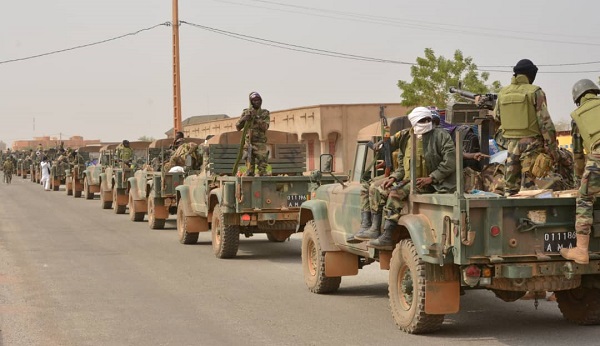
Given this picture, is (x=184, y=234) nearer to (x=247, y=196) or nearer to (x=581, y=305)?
(x=247, y=196)

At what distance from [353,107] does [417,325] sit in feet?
141

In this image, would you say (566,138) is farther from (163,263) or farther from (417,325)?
(417,325)

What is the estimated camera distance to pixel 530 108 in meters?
9.44

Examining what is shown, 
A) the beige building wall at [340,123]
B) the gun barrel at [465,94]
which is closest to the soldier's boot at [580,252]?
the gun barrel at [465,94]

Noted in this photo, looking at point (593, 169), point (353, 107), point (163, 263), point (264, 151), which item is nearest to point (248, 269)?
point (163, 263)

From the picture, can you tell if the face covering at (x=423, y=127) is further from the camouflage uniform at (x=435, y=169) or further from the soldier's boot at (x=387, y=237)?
the soldier's boot at (x=387, y=237)

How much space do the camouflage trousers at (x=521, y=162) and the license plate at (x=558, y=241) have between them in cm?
141

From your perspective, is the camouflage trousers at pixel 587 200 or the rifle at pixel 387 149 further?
the rifle at pixel 387 149

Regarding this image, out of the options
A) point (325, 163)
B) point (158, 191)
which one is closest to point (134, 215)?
point (158, 191)

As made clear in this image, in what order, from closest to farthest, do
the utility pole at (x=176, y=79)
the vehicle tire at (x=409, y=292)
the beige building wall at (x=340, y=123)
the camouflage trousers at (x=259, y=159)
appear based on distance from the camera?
1. the vehicle tire at (x=409, y=292)
2. the camouflage trousers at (x=259, y=159)
3. the utility pole at (x=176, y=79)
4. the beige building wall at (x=340, y=123)

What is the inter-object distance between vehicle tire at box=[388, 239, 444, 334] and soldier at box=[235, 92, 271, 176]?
6.81m

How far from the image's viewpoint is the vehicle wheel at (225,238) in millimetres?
15078

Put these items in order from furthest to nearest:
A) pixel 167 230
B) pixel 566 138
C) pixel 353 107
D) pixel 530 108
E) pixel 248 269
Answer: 1. pixel 353 107
2. pixel 566 138
3. pixel 167 230
4. pixel 248 269
5. pixel 530 108

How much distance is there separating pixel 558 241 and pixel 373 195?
6.28 ft
